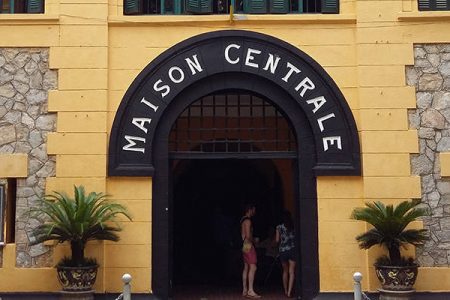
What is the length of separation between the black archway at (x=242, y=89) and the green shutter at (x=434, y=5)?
2484mm

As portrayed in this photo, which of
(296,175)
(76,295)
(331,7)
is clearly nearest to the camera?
(76,295)

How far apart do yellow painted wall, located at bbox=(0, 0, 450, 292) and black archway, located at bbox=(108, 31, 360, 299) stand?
0.20m

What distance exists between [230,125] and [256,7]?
133 inches

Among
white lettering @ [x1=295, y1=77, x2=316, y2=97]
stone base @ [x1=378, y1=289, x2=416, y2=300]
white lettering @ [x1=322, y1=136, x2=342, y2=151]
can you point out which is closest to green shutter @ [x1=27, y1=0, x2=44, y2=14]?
white lettering @ [x1=295, y1=77, x2=316, y2=97]

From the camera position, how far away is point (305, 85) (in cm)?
1191

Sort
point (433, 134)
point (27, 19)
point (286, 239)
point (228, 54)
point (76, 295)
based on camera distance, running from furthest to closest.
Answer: point (286, 239)
point (228, 54)
point (27, 19)
point (433, 134)
point (76, 295)

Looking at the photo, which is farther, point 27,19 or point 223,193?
point 223,193

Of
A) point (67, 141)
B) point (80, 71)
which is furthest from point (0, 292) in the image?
point (80, 71)

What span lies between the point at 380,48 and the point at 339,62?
85cm

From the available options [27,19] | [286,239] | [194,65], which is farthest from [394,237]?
[27,19]

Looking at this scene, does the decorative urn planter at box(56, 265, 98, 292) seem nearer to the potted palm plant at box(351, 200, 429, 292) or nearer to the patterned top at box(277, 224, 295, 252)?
the patterned top at box(277, 224, 295, 252)

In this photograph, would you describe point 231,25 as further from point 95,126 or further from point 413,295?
point 413,295

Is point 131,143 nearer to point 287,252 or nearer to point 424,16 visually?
point 287,252

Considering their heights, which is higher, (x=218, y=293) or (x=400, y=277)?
(x=400, y=277)
